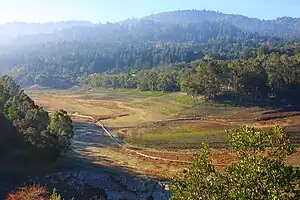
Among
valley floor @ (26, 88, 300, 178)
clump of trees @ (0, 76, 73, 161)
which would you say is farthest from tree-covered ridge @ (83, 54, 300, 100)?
clump of trees @ (0, 76, 73, 161)

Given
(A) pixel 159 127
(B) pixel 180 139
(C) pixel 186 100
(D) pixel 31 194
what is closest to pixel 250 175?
(D) pixel 31 194

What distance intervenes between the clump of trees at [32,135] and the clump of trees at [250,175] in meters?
27.8

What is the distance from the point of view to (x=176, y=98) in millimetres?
97750

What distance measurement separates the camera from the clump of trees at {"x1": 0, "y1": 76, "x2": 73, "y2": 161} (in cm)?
4019

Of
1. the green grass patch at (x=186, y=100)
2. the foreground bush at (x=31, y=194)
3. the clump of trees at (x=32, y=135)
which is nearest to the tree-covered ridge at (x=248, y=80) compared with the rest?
the green grass patch at (x=186, y=100)

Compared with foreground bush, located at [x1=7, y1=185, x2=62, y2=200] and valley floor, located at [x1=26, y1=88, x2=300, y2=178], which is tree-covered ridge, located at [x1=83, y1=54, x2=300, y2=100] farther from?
foreground bush, located at [x1=7, y1=185, x2=62, y2=200]

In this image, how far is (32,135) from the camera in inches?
1624

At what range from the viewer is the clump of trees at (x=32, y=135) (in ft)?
132

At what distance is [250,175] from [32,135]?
32.0 m

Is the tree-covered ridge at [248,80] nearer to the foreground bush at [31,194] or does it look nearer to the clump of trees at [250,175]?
the foreground bush at [31,194]

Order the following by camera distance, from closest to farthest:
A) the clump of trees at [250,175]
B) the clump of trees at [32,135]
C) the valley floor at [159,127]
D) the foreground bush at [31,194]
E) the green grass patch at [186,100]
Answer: the clump of trees at [250,175]
the foreground bush at [31,194]
the clump of trees at [32,135]
the valley floor at [159,127]
the green grass patch at [186,100]

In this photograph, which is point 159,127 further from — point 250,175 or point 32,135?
point 250,175

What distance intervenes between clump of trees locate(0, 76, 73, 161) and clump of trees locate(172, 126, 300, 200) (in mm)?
27816

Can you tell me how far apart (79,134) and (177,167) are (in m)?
25.2
